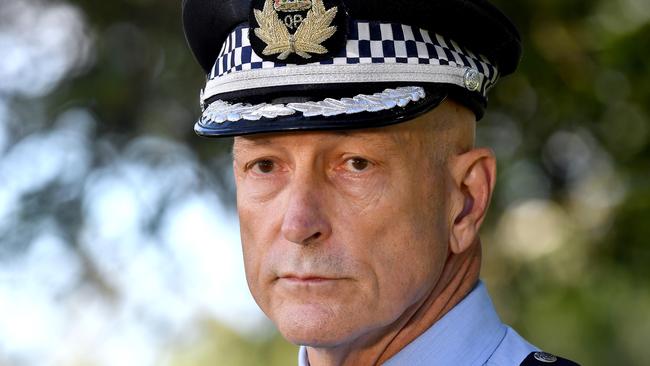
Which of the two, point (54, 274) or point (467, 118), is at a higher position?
point (467, 118)

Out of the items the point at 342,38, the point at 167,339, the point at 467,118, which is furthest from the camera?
the point at 167,339

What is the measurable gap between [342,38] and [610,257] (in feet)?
11.0

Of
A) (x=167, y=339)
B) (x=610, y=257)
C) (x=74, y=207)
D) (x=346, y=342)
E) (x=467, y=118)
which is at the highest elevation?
(x=467, y=118)

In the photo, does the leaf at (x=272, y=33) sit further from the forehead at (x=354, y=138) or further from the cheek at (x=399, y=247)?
the cheek at (x=399, y=247)

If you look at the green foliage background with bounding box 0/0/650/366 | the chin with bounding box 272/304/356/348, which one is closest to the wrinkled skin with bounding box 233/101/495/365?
the chin with bounding box 272/304/356/348

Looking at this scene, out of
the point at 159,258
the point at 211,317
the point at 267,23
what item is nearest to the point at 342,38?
the point at 267,23

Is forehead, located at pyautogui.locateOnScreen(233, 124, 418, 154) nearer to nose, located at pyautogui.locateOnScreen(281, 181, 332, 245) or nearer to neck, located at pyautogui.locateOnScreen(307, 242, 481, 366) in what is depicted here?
nose, located at pyautogui.locateOnScreen(281, 181, 332, 245)

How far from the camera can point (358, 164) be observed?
2.48 meters

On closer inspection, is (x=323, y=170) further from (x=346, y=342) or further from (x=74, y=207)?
(x=74, y=207)

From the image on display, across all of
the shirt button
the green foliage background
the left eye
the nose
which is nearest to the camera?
the nose

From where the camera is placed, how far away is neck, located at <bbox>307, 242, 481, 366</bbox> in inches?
103

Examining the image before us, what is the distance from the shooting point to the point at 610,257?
5.43m

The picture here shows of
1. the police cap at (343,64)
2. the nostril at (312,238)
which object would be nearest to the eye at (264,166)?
the police cap at (343,64)

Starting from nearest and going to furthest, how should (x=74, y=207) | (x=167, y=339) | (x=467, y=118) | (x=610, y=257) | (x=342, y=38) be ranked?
1. (x=342, y=38)
2. (x=467, y=118)
3. (x=610, y=257)
4. (x=74, y=207)
5. (x=167, y=339)
